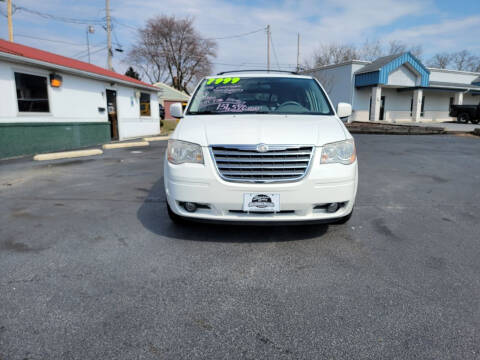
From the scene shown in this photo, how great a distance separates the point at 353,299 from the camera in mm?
2398

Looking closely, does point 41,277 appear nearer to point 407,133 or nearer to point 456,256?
point 456,256

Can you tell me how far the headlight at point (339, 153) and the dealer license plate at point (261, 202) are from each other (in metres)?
0.54

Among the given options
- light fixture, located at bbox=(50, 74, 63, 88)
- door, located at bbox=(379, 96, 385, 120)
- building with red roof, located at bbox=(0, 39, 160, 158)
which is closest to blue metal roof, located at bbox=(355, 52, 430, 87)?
door, located at bbox=(379, 96, 385, 120)

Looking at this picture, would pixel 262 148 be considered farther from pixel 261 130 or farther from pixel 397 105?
pixel 397 105

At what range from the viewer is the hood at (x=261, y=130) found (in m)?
3.03

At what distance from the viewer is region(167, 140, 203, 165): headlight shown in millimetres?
3076

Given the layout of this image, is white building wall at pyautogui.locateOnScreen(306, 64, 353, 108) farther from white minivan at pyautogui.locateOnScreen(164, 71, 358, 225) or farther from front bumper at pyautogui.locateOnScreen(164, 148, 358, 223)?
front bumper at pyautogui.locateOnScreen(164, 148, 358, 223)

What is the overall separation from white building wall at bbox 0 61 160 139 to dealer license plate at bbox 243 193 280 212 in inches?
363

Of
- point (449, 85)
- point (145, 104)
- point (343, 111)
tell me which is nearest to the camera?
point (343, 111)

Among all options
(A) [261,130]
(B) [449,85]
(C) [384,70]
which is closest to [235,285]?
(A) [261,130]

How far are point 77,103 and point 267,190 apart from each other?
11.8 metres

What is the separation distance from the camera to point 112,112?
15.3 meters

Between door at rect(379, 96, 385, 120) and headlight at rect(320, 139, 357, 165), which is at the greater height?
door at rect(379, 96, 385, 120)

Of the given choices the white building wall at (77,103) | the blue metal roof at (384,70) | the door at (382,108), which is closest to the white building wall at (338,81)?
the blue metal roof at (384,70)
